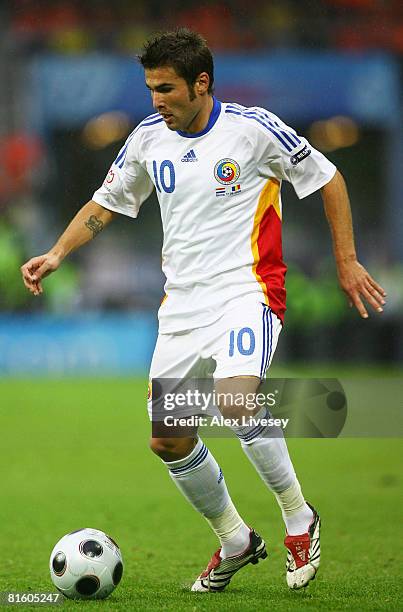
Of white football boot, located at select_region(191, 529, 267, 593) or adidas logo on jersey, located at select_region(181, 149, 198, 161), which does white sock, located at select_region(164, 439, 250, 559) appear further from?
adidas logo on jersey, located at select_region(181, 149, 198, 161)

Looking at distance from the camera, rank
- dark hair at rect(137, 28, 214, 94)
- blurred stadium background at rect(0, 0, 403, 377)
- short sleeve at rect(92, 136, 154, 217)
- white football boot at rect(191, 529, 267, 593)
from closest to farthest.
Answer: dark hair at rect(137, 28, 214, 94) → white football boot at rect(191, 529, 267, 593) → short sleeve at rect(92, 136, 154, 217) → blurred stadium background at rect(0, 0, 403, 377)

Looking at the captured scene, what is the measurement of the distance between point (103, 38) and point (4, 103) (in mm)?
2197

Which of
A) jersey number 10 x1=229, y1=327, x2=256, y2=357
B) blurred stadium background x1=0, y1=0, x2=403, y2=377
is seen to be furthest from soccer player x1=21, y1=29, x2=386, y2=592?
blurred stadium background x1=0, y1=0, x2=403, y2=377

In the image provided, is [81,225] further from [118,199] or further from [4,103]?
[4,103]

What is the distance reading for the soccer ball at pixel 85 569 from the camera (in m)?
4.05

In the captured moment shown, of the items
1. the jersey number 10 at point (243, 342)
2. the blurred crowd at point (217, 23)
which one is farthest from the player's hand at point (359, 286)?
the blurred crowd at point (217, 23)

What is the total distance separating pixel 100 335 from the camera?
14.7 m

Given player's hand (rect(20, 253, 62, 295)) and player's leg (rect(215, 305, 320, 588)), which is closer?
player's leg (rect(215, 305, 320, 588))

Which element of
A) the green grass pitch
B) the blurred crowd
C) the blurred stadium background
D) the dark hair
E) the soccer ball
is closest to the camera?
the soccer ball

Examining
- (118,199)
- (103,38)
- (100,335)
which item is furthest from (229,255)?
(103,38)

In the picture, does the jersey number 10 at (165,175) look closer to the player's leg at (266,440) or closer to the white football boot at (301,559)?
the player's leg at (266,440)

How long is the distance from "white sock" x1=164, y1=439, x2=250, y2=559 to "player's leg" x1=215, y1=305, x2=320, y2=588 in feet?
0.63

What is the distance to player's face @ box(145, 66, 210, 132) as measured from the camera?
417 cm

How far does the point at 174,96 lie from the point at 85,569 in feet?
5.88
